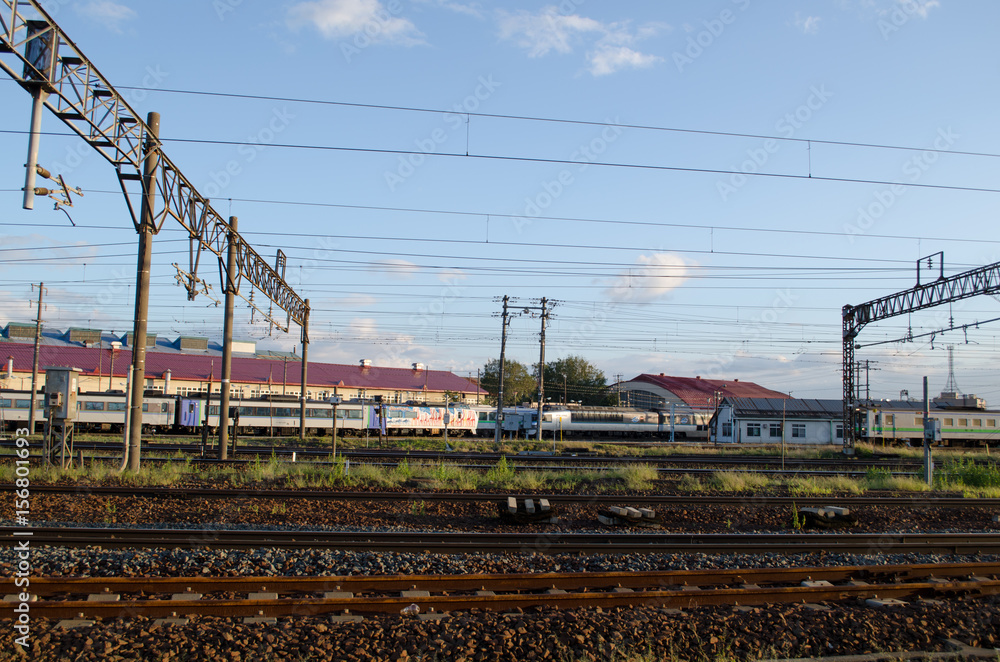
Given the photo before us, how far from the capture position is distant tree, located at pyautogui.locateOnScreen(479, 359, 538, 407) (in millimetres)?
92500

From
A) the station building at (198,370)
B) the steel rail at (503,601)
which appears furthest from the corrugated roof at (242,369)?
the steel rail at (503,601)

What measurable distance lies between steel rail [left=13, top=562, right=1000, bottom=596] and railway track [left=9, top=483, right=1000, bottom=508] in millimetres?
4905

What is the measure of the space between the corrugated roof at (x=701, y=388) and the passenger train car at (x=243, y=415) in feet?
142

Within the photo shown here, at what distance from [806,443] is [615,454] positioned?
2451cm

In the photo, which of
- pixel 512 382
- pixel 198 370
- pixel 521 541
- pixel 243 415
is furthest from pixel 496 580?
pixel 512 382

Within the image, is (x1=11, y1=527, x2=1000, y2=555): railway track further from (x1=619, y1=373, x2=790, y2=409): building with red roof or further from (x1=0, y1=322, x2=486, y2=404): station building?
(x1=619, y1=373, x2=790, y2=409): building with red roof

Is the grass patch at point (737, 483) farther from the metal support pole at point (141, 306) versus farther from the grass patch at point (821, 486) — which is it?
the metal support pole at point (141, 306)

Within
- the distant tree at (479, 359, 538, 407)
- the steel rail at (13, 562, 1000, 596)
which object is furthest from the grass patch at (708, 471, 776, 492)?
the distant tree at (479, 359, 538, 407)

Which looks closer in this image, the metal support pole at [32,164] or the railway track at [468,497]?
the metal support pole at [32,164]

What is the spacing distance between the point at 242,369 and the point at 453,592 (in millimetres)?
56630

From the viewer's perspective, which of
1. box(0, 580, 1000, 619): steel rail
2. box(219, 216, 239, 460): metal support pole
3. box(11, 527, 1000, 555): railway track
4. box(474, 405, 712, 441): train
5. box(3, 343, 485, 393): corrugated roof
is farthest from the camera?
box(3, 343, 485, 393): corrugated roof

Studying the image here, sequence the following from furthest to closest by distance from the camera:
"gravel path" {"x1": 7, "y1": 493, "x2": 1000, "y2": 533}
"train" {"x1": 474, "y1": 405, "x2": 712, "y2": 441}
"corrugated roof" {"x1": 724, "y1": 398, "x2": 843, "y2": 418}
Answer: "corrugated roof" {"x1": 724, "y1": 398, "x2": 843, "y2": 418} → "train" {"x1": 474, "y1": 405, "x2": 712, "y2": 441} → "gravel path" {"x1": 7, "y1": 493, "x2": 1000, "y2": 533}

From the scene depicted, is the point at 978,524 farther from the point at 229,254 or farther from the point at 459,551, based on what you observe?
the point at 229,254

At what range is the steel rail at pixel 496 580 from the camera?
6066 mm
